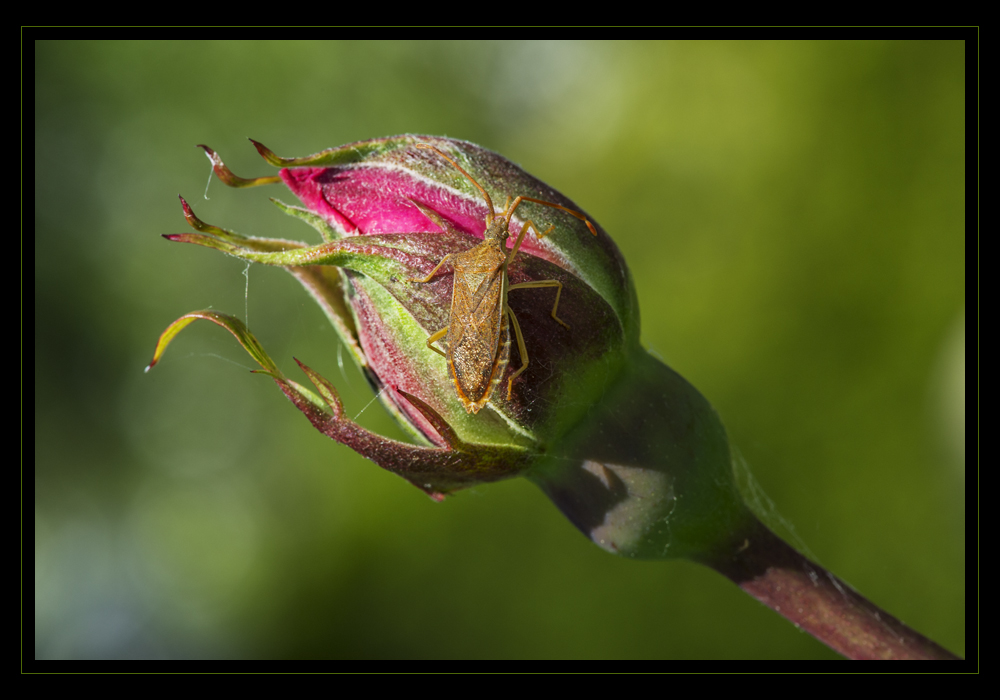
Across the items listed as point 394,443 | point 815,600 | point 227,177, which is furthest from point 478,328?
point 815,600

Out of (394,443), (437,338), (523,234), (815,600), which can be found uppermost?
(523,234)

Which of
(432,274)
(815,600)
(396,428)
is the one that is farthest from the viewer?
(396,428)

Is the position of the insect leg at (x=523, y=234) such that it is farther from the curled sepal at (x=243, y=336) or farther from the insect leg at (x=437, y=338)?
the curled sepal at (x=243, y=336)

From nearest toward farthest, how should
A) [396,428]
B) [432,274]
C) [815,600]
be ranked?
[432,274] → [815,600] → [396,428]

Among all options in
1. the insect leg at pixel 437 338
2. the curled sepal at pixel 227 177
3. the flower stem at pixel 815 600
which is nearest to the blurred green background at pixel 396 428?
the flower stem at pixel 815 600

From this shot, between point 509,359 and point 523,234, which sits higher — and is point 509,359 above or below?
below

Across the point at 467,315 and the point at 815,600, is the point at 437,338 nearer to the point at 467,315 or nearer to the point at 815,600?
the point at 467,315
